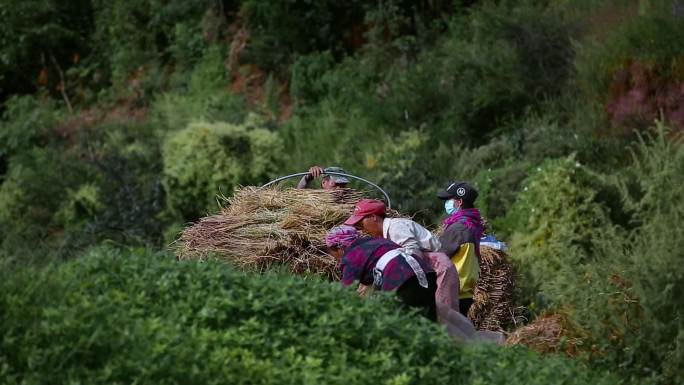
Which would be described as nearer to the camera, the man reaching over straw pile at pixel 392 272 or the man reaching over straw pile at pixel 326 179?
the man reaching over straw pile at pixel 392 272

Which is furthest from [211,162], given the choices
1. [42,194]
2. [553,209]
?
[553,209]

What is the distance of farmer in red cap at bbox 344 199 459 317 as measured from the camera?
9211 millimetres

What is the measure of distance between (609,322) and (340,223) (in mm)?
2846

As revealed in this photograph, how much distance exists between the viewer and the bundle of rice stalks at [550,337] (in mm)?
8367

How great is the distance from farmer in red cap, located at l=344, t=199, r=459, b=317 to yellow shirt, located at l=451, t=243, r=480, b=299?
0.31 meters

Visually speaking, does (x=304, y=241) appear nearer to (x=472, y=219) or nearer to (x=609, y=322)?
(x=472, y=219)

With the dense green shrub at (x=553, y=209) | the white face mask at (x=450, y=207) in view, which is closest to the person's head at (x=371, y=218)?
the white face mask at (x=450, y=207)

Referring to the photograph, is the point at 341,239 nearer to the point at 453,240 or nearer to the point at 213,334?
the point at 453,240

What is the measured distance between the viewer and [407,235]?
9.21 metres

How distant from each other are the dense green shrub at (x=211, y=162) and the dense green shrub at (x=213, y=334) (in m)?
10.5

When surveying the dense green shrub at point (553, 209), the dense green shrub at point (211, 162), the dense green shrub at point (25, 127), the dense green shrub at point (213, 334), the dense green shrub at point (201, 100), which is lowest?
the dense green shrub at point (25, 127)

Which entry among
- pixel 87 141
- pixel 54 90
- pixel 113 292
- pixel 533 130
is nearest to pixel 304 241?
pixel 113 292

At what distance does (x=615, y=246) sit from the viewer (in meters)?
8.41

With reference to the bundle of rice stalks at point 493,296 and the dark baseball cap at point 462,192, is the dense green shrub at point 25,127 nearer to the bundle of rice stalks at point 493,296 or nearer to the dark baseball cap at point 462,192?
the bundle of rice stalks at point 493,296
